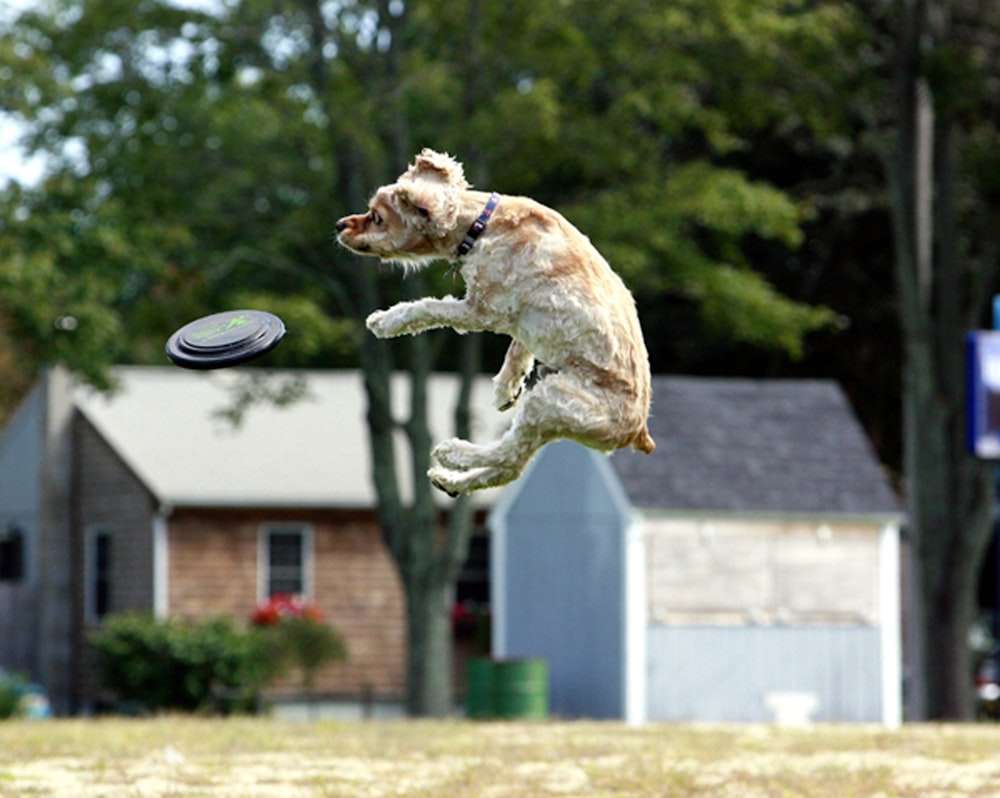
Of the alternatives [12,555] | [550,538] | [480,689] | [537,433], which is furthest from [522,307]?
[12,555]

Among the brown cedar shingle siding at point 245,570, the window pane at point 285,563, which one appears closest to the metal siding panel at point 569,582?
the brown cedar shingle siding at point 245,570

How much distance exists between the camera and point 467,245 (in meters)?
6.68

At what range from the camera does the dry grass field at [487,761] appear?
10125 mm

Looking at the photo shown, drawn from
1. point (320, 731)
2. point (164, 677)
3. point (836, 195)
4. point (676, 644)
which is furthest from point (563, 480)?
point (836, 195)

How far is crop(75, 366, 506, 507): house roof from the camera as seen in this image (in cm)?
2741

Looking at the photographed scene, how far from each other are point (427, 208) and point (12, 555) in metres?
26.0

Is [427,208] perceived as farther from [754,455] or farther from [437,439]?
[437,439]

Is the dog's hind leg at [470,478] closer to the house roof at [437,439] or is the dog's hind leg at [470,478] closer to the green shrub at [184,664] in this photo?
the house roof at [437,439]

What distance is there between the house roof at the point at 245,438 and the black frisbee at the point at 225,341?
1835 centimetres

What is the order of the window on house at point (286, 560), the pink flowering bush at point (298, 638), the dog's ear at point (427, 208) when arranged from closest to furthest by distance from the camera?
the dog's ear at point (427, 208) < the pink flowering bush at point (298, 638) < the window on house at point (286, 560)

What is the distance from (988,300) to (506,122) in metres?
12.4

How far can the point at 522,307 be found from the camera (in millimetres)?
6613

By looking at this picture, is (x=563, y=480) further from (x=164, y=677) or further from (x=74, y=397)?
(x=74, y=397)

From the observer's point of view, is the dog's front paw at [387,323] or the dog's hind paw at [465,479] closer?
the dog's hind paw at [465,479]
